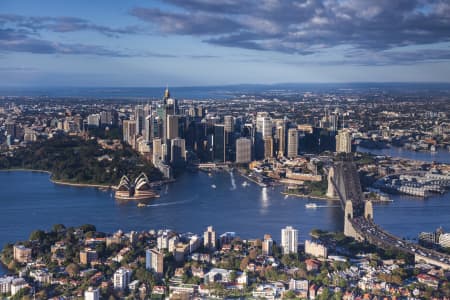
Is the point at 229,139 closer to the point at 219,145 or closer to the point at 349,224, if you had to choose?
the point at 219,145

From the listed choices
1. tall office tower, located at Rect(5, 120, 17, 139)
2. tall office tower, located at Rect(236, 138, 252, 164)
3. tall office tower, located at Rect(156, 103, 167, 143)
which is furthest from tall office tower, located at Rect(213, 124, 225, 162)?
tall office tower, located at Rect(5, 120, 17, 139)

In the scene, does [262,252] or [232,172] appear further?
[232,172]

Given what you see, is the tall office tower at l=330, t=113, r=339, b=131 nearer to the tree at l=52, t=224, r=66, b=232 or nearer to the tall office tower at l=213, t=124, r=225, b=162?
the tall office tower at l=213, t=124, r=225, b=162

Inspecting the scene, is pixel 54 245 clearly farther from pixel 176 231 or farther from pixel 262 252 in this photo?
pixel 262 252

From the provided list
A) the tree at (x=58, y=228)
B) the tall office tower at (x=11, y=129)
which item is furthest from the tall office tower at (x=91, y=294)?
the tall office tower at (x=11, y=129)

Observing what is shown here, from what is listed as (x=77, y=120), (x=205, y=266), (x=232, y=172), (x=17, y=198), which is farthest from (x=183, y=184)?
(x=77, y=120)
